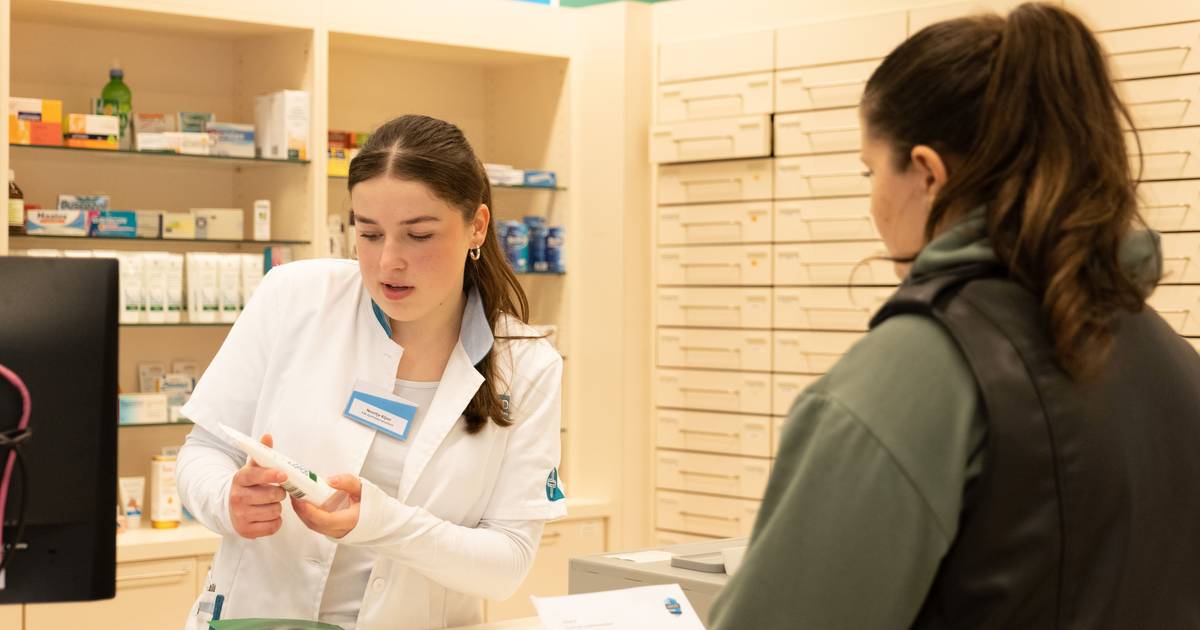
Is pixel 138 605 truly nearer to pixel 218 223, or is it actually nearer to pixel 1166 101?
pixel 218 223

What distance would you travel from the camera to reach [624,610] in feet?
6.64

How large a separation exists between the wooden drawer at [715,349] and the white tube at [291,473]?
3084 millimetres

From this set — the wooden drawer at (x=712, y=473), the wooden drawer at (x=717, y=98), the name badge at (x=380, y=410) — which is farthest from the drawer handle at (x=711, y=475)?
the name badge at (x=380, y=410)

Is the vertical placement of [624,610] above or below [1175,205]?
below

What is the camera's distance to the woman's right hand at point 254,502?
1.96 metres

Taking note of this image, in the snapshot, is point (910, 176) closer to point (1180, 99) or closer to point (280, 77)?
point (1180, 99)

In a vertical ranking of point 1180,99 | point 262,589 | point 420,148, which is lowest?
point 262,589

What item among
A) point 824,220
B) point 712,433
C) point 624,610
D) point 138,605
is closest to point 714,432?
point 712,433

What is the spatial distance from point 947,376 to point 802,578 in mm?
215

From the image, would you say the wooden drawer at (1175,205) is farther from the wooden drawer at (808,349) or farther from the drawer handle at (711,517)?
the drawer handle at (711,517)

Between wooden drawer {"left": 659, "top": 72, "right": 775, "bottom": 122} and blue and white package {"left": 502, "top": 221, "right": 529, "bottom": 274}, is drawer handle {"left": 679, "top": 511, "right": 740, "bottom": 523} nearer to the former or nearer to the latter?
blue and white package {"left": 502, "top": 221, "right": 529, "bottom": 274}

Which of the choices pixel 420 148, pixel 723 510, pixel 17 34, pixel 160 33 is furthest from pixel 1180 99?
pixel 17 34

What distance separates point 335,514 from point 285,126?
2.87 meters

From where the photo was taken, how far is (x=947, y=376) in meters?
1.10
